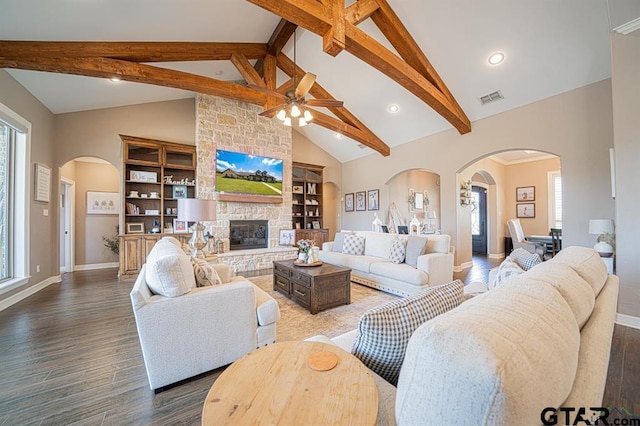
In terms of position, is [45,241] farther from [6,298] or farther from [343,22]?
[343,22]

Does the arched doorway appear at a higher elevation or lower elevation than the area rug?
higher

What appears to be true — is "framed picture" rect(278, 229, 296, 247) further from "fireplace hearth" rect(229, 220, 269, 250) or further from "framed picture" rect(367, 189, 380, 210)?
"framed picture" rect(367, 189, 380, 210)

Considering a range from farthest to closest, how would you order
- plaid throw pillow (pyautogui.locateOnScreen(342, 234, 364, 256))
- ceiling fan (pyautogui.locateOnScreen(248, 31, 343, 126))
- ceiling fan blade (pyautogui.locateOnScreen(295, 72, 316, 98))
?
plaid throw pillow (pyautogui.locateOnScreen(342, 234, 364, 256)) < ceiling fan (pyautogui.locateOnScreen(248, 31, 343, 126)) < ceiling fan blade (pyautogui.locateOnScreen(295, 72, 316, 98))

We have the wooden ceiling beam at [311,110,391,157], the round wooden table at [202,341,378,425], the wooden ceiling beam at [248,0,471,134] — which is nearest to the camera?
the round wooden table at [202,341,378,425]

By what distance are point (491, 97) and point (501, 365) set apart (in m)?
5.11

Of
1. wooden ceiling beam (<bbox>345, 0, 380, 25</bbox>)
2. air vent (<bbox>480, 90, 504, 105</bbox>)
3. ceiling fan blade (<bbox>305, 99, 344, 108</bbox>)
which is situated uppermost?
wooden ceiling beam (<bbox>345, 0, 380, 25</bbox>)

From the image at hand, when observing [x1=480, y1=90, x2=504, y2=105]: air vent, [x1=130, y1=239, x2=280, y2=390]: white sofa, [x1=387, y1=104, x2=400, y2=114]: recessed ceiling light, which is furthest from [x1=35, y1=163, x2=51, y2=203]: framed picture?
[x1=480, y1=90, x2=504, y2=105]: air vent

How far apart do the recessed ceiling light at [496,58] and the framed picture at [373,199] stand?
3.81 m

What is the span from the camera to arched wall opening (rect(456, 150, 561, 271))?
673cm

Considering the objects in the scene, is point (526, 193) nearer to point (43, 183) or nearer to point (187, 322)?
point (187, 322)

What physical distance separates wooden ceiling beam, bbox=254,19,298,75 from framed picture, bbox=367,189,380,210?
4.16m

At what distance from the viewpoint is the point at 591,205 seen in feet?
11.7

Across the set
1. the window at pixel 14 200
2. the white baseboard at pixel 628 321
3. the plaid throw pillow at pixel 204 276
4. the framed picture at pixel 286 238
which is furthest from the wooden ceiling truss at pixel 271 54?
the white baseboard at pixel 628 321

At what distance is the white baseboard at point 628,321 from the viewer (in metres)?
2.63
